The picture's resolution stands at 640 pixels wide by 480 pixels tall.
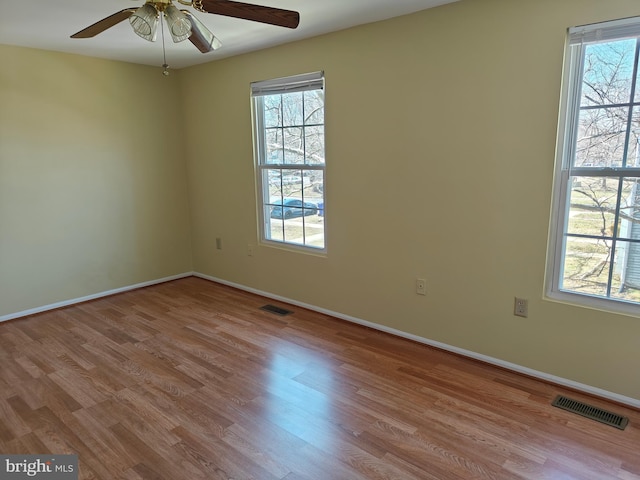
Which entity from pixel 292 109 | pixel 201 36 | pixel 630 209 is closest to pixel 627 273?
pixel 630 209

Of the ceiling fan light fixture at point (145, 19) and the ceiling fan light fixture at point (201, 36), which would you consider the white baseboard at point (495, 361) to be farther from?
the ceiling fan light fixture at point (145, 19)

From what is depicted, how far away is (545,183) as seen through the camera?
2.47 metres

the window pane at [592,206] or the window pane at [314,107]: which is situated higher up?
the window pane at [314,107]

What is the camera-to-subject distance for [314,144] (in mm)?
3637

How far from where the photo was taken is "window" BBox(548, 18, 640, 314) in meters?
2.22

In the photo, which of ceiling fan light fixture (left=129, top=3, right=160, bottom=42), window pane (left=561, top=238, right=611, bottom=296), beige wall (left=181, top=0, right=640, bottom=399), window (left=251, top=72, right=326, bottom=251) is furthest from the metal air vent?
ceiling fan light fixture (left=129, top=3, right=160, bottom=42)

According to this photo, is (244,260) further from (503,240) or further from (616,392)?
(616,392)

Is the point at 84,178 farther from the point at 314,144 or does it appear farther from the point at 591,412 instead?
the point at 591,412

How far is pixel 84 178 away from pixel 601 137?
4.18m

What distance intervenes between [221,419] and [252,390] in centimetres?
31

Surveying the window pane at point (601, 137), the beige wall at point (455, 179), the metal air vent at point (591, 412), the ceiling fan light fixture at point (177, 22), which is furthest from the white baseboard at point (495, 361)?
the ceiling fan light fixture at point (177, 22)

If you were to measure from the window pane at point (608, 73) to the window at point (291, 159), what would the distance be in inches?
73.1

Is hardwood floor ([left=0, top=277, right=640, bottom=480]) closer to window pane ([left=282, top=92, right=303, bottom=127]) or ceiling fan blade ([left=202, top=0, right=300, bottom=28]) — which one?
window pane ([left=282, top=92, right=303, bottom=127])

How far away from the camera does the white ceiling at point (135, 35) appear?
2.61m
